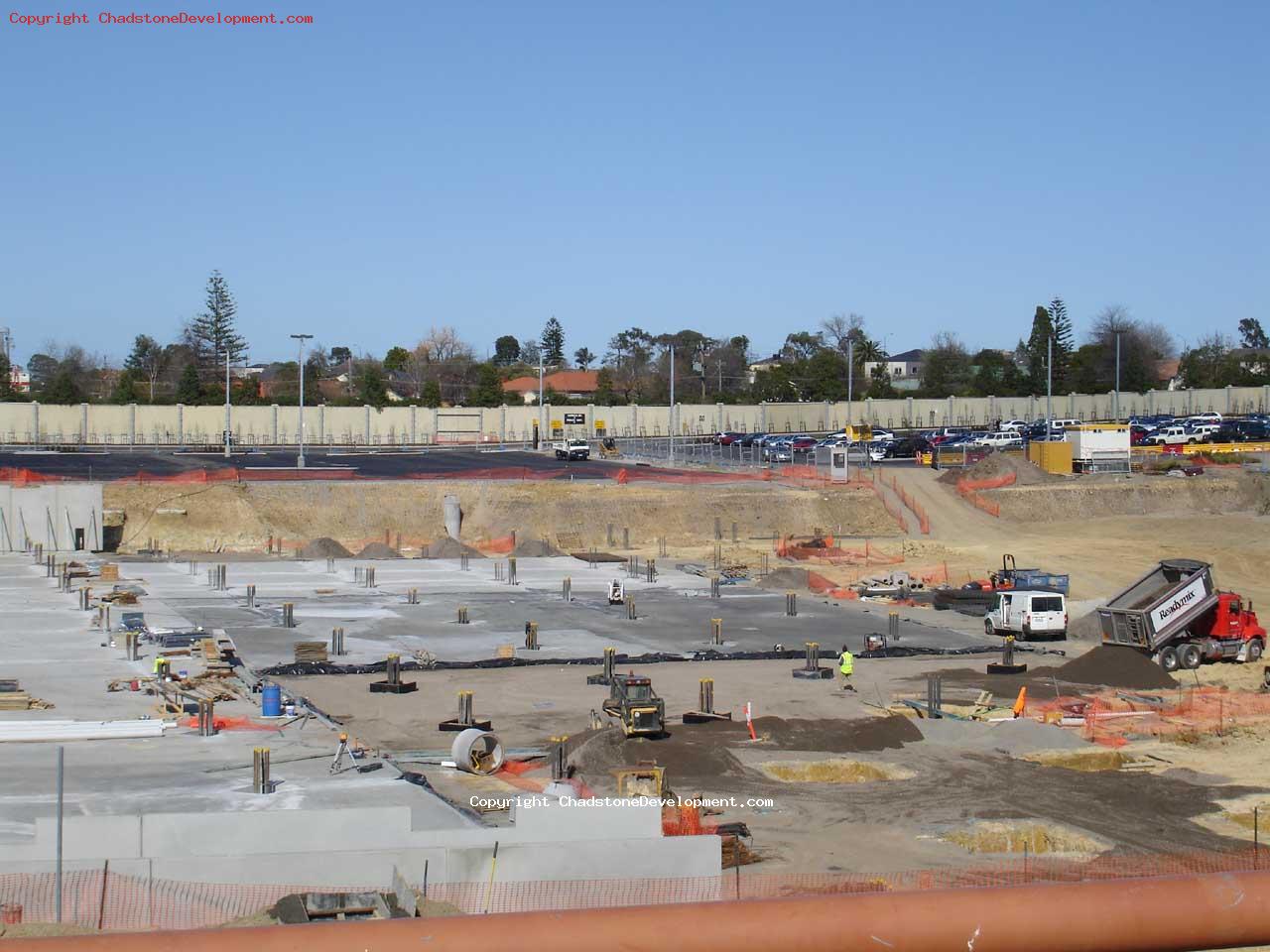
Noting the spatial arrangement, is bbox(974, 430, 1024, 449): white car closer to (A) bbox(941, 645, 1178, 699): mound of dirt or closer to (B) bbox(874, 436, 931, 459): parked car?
(B) bbox(874, 436, 931, 459): parked car

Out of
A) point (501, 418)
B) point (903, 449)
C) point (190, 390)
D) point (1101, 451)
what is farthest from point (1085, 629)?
point (190, 390)

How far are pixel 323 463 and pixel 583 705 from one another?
60.5m

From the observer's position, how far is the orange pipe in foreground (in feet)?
8.68

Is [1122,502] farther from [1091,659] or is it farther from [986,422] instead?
[986,422]

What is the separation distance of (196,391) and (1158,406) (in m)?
94.5

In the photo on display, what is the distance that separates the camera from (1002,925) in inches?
108

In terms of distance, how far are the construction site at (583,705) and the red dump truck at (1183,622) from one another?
0.33ft

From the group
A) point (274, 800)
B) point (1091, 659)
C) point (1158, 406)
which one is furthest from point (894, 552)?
point (1158, 406)

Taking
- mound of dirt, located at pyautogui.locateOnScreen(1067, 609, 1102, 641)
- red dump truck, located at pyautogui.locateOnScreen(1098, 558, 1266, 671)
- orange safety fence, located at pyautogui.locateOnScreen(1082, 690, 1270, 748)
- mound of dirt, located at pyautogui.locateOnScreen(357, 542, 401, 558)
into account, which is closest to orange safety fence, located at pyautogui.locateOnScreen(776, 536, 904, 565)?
mound of dirt, located at pyautogui.locateOnScreen(1067, 609, 1102, 641)

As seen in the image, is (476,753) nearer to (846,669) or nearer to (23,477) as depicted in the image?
(846,669)

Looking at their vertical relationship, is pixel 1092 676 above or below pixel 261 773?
below

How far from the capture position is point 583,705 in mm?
32156

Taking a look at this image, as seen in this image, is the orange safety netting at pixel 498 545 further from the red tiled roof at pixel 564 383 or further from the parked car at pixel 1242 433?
the red tiled roof at pixel 564 383

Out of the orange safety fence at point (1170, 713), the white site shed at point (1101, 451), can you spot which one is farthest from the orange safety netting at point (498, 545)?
the orange safety fence at point (1170, 713)
